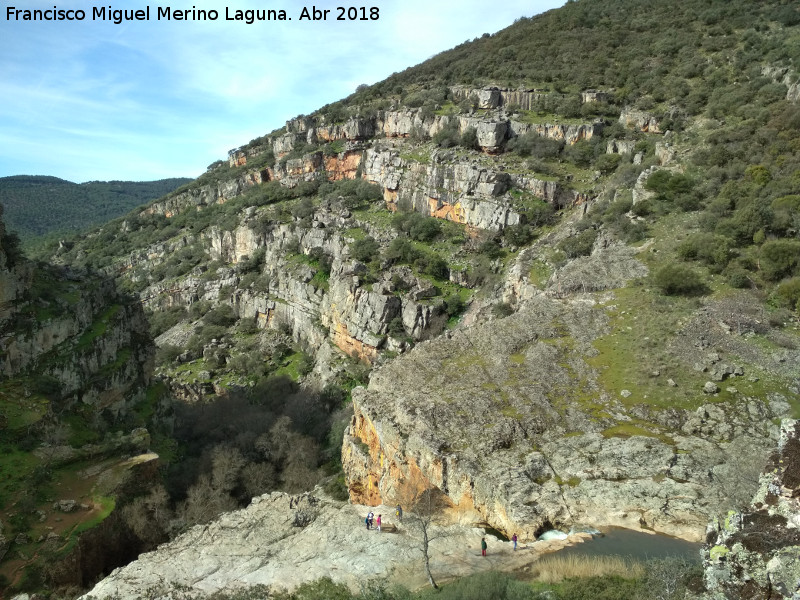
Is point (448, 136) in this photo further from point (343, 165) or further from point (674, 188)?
point (674, 188)

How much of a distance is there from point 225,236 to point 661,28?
55.9 meters

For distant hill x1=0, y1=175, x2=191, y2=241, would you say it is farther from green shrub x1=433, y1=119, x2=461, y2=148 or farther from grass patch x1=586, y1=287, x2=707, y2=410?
grass patch x1=586, y1=287, x2=707, y2=410

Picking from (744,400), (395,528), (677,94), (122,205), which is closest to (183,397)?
(395,528)

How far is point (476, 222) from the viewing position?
43.5 metres

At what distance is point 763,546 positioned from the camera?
7.00 metres

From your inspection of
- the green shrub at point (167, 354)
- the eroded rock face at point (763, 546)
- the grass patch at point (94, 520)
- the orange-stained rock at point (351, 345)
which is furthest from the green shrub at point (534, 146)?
the eroded rock face at point (763, 546)

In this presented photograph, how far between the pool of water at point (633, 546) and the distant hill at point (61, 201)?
11551 centimetres

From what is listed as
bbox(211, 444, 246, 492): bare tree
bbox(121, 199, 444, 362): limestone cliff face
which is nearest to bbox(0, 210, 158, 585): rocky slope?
bbox(211, 444, 246, 492): bare tree

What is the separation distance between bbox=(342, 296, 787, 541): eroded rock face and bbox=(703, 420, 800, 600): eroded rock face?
410cm

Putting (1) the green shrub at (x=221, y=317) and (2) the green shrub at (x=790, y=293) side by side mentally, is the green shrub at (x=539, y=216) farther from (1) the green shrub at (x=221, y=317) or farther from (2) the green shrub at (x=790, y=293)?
(1) the green shrub at (x=221, y=317)

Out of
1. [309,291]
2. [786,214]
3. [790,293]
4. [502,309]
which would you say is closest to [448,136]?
[309,291]

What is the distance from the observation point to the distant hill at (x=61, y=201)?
4434 inches

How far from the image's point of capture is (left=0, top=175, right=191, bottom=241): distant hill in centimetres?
11262

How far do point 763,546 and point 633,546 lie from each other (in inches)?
191
